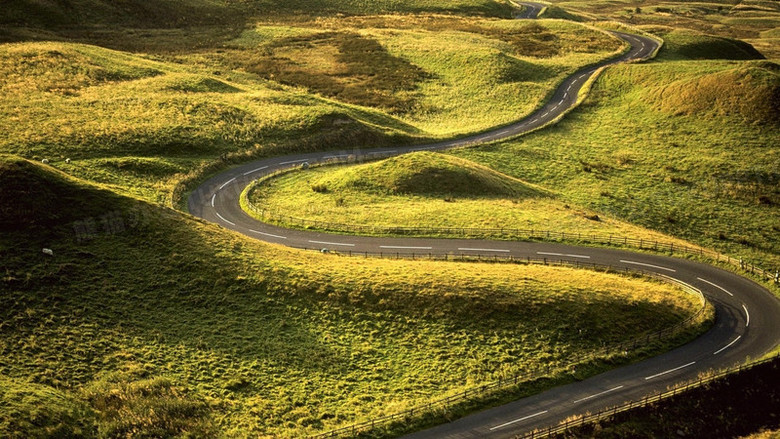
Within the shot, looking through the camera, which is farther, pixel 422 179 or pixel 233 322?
pixel 422 179

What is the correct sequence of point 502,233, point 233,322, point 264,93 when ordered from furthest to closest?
point 264,93 → point 502,233 → point 233,322

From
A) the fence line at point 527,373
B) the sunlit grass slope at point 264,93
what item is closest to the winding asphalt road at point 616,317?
the fence line at point 527,373

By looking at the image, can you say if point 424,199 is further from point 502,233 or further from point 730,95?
point 730,95

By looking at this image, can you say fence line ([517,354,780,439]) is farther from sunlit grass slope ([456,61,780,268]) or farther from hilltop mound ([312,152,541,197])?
hilltop mound ([312,152,541,197])

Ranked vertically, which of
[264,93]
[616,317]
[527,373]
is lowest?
[527,373]

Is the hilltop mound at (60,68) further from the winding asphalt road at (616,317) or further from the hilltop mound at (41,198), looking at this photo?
the hilltop mound at (41,198)

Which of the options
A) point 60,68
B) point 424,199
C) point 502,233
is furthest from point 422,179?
point 60,68
